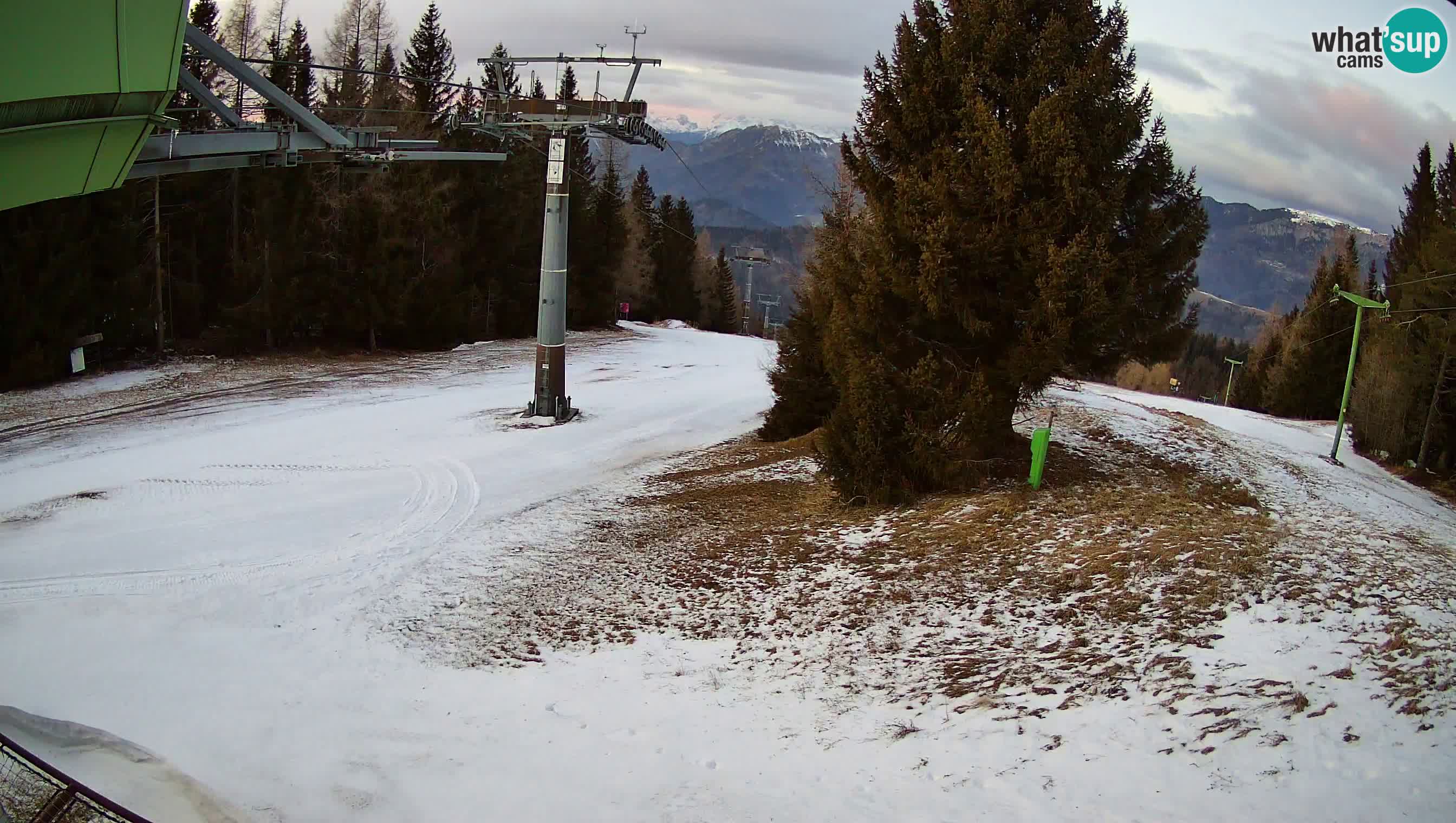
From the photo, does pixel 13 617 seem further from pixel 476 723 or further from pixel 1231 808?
pixel 1231 808

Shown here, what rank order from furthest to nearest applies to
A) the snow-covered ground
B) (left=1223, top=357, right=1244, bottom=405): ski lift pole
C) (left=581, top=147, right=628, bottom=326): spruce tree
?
(left=1223, top=357, right=1244, bottom=405): ski lift pole → (left=581, top=147, right=628, bottom=326): spruce tree → the snow-covered ground

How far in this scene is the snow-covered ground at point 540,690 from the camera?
19.5 feet

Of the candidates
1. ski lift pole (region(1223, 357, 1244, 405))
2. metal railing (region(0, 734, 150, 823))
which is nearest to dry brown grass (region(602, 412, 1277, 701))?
metal railing (region(0, 734, 150, 823))

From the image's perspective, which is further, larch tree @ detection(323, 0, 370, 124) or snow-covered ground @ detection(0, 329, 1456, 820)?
larch tree @ detection(323, 0, 370, 124)

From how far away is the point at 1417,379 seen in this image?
80.9ft

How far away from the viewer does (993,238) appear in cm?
1136

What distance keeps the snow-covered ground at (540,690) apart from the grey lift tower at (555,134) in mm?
5871

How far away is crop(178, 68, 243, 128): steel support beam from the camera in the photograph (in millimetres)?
6852

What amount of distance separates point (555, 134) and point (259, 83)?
12426 mm

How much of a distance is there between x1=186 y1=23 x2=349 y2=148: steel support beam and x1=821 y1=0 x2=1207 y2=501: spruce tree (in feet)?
22.8

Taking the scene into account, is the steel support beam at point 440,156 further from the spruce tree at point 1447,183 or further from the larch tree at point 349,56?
the spruce tree at point 1447,183

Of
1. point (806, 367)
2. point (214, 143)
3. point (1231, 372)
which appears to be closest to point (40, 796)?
point (214, 143)

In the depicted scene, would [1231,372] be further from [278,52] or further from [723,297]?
[278,52]

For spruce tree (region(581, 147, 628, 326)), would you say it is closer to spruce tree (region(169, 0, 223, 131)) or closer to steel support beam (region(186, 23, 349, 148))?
spruce tree (region(169, 0, 223, 131))
